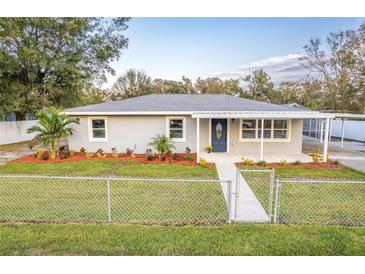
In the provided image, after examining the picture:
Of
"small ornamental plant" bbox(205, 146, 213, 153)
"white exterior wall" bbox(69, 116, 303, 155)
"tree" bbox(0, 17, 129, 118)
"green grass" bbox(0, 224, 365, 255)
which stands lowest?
"green grass" bbox(0, 224, 365, 255)

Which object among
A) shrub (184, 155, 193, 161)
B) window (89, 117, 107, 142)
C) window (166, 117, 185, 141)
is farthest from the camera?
window (89, 117, 107, 142)

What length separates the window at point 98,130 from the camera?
1331 cm

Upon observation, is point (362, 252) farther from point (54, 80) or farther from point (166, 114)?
point (54, 80)

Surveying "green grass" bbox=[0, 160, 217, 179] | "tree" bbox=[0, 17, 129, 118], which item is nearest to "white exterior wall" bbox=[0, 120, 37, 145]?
"tree" bbox=[0, 17, 129, 118]

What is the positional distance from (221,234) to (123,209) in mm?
2662

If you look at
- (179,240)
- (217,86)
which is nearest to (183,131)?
(179,240)

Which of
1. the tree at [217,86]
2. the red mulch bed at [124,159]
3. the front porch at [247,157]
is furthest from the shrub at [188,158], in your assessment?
the tree at [217,86]

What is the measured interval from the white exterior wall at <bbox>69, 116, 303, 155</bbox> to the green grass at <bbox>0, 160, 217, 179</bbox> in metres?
2.39

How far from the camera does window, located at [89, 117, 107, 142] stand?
43.7 ft

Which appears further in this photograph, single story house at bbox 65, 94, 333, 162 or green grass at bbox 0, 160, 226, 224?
single story house at bbox 65, 94, 333, 162

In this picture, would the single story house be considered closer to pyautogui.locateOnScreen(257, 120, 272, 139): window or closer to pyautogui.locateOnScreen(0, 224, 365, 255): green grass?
pyautogui.locateOnScreen(257, 120, 272, 139): window

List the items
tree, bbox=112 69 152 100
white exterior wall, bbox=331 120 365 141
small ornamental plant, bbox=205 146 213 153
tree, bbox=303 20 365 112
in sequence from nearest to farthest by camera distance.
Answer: small ornamental plant, bbox=205 146 213 153, white exterior wall, bbox=331 120 365 141, tree, bbox=303 20 365 112, tree, bbox=112 69 152 100

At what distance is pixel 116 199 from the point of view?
20.9 feet

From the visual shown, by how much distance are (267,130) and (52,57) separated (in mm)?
16857
